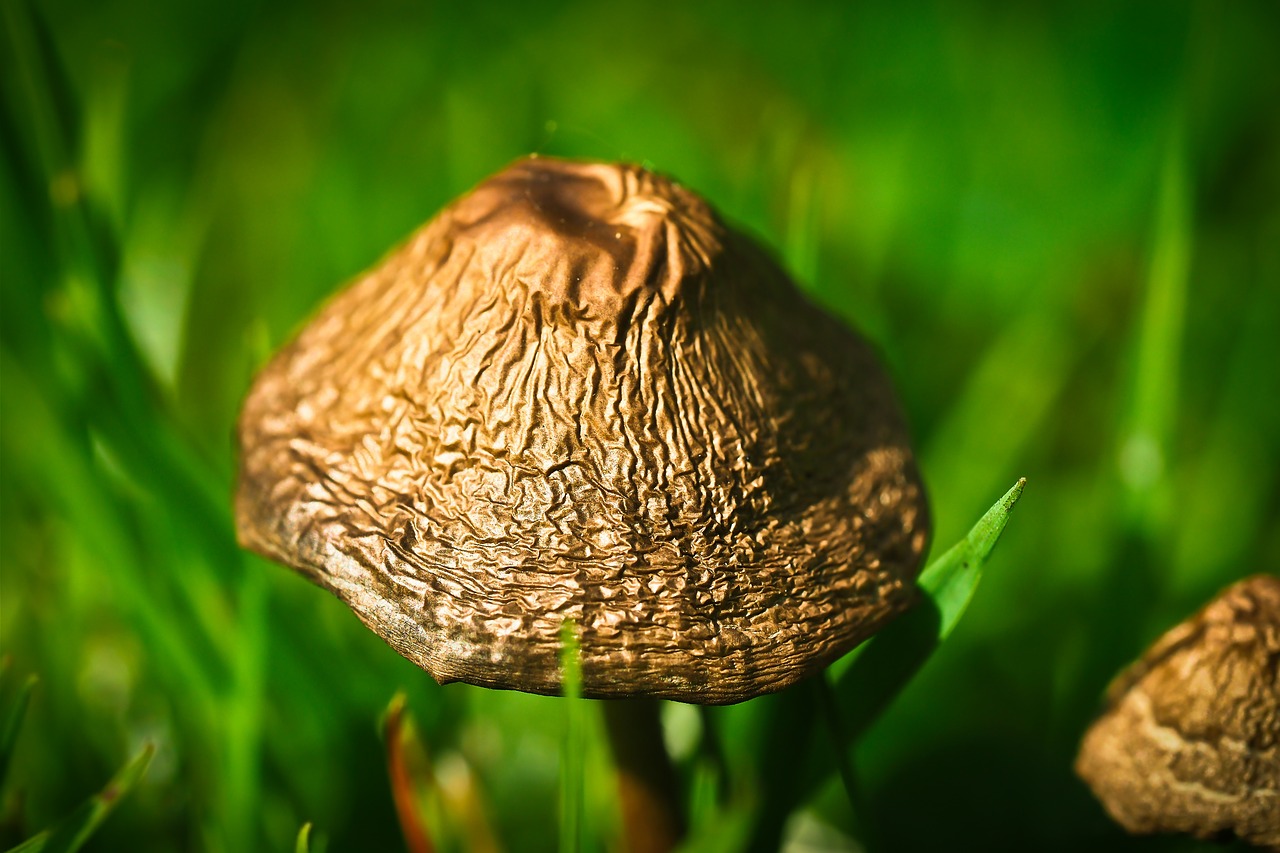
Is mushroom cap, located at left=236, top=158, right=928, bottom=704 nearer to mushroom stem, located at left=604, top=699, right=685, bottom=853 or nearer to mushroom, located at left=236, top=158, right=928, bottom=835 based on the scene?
mushroom, located at left=236, top=158, right=928, bottom=835

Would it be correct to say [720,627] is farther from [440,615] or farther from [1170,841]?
[1170,841]

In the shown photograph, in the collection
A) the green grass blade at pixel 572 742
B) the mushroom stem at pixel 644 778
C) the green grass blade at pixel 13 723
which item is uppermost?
the green grass blade at pixel 572 742

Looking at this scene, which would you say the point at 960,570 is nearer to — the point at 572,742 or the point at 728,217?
the point at 572,742

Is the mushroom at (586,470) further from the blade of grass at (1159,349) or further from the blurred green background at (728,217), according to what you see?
Answer: the blade of grass at (1159,349)

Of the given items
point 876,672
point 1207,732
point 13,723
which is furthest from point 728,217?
point 13,723

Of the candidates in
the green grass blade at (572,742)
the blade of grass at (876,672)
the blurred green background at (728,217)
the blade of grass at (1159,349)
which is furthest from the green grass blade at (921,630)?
the blade of grass at (1159,349)

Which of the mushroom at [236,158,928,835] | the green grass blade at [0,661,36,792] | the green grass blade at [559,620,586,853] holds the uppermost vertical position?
the mushroom at [236,158,928,835]

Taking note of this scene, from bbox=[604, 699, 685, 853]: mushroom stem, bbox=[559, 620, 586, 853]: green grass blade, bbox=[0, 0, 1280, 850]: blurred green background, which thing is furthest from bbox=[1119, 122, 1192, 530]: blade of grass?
bbox=[559, 620, 586, 853]: green grass blade

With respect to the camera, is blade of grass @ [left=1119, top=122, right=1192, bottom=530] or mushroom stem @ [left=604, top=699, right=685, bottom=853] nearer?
mushroom stem @ [left=604, top=699, right=685, bottom=853]
